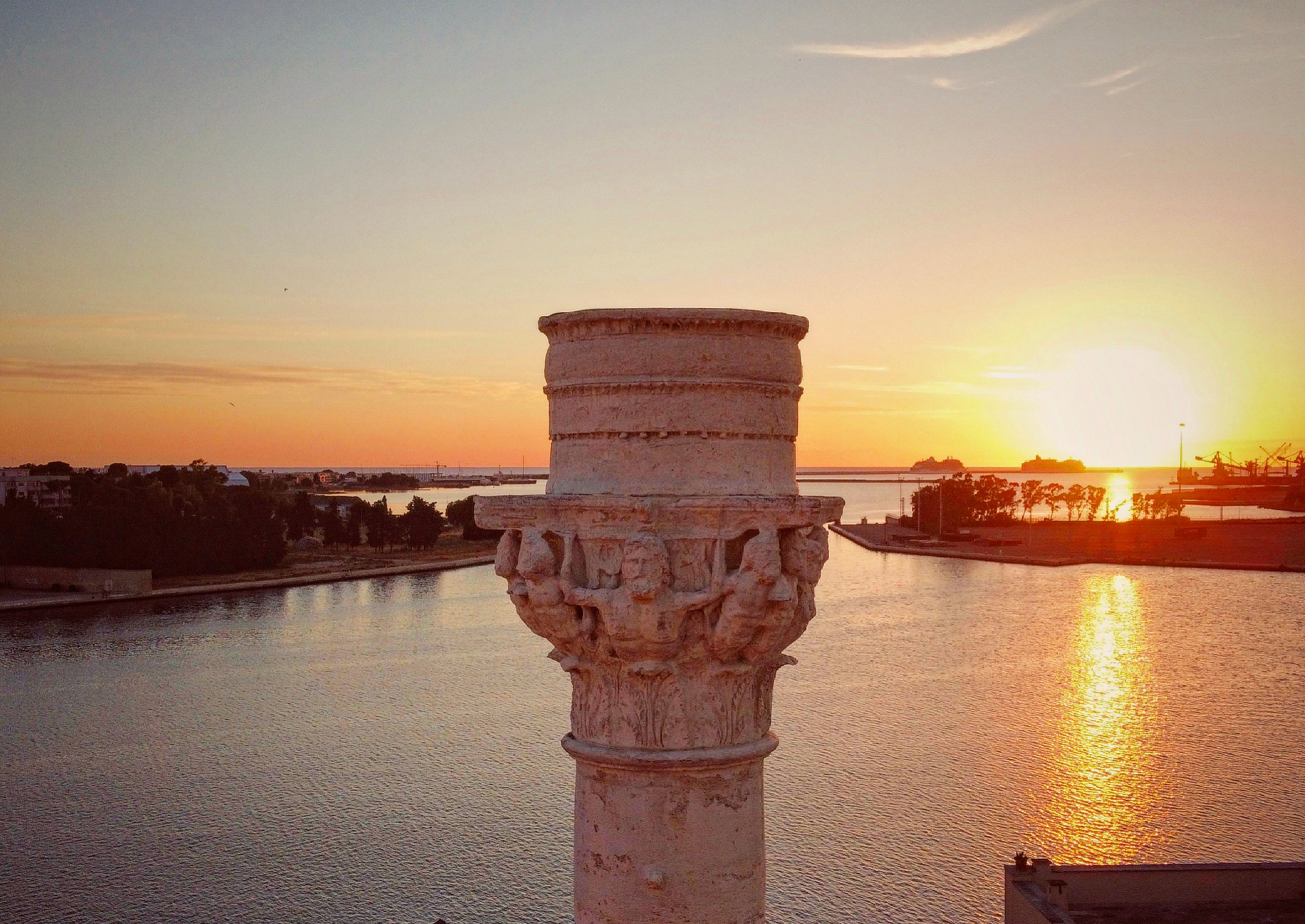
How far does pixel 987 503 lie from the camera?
10106 centimetres

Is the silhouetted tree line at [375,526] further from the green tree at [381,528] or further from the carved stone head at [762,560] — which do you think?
the carved stone head at [762,560]

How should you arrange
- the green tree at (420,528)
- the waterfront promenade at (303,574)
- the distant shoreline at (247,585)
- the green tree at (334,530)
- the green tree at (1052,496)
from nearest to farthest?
the distant shoreline at (247,585)
the waterfront promenade at (303,574)
the green tree at (420,528)
the green tree at (334,530)
the green tree at (1052,496)

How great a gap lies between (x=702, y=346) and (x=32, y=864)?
71.0 ft

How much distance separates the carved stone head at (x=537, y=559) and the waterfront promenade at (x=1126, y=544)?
68276 mm

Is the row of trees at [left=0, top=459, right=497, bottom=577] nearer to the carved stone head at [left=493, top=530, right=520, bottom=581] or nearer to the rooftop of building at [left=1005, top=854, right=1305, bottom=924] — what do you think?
the rooftop of building at [left=1005, top=854, right=1305, bottom=924]

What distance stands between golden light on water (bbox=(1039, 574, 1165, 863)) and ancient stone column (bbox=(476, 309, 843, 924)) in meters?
18.9

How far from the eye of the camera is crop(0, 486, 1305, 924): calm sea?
20297 millimetres

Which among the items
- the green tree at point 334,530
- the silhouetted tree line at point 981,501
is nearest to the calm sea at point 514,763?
the green tree at point 334,530

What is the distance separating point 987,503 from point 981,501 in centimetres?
107

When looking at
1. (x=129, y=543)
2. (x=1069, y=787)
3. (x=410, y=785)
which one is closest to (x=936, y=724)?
(x=1069, y=787)

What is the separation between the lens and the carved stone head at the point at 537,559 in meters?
4.61

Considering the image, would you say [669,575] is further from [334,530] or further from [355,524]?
[334,530]

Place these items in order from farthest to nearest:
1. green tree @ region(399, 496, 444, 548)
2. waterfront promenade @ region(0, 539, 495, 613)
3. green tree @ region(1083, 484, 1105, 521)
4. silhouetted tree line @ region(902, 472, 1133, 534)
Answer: green tree @ region(1083, 484, 1105, 521) → silhouetted tree line @ region(902, 472, 1133, 534) → green tree @ region(399, 496, 444, 548) → waterfront promenade @ region(0, 539, 495, 613)

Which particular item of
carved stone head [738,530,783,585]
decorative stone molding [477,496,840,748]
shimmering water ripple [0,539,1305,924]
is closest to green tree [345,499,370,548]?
shimmering water ripple [0,539,1305,924]
